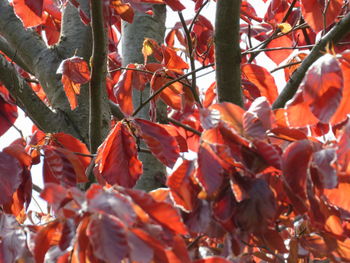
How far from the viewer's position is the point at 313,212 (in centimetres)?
74

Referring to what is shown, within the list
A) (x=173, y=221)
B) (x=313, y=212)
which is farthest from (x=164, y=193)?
(x=313, y=212)

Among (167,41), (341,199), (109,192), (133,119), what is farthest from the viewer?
(167,41)

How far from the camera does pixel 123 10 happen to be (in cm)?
146

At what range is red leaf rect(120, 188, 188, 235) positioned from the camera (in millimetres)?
706

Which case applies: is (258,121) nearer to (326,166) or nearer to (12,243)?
(326,166)

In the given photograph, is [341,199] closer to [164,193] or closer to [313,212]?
[313,212]

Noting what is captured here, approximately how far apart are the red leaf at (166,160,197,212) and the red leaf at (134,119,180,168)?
258 mm

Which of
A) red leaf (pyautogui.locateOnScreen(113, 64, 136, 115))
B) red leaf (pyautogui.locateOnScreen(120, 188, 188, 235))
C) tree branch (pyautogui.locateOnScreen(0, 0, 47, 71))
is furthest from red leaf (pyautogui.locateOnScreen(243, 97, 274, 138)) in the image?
tree branch (pyautogui.locateOnScreen(0, 0, 47, 71))

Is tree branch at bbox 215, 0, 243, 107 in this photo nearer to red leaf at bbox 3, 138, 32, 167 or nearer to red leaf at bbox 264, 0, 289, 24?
red leaf at bbox 3, 138, 32, 167

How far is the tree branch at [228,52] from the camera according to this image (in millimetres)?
1185

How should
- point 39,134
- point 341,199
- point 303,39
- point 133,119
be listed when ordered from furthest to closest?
point 303,39 → point 39,134 → point 133,119 → point 341,199

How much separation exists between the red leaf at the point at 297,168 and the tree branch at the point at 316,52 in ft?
1.22

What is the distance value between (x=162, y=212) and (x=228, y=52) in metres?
0.56

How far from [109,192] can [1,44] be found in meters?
1.17
